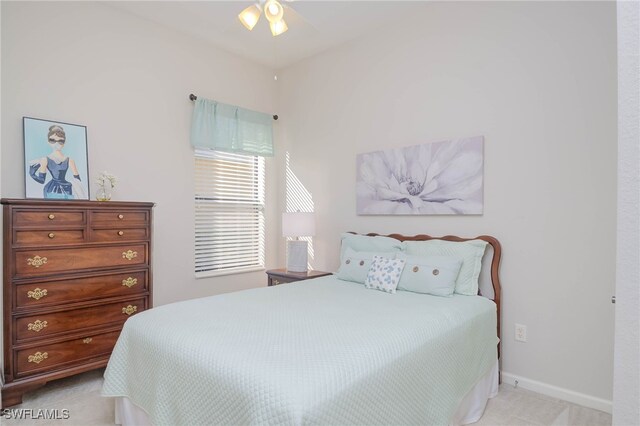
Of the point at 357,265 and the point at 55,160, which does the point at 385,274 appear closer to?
the point at 357,265

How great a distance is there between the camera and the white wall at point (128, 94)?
262 cm

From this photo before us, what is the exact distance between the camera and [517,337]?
2584 mm

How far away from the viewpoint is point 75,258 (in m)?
2.47

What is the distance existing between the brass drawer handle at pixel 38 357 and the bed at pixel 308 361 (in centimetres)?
78

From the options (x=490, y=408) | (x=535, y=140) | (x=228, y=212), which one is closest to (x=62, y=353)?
(x=228, y=212)

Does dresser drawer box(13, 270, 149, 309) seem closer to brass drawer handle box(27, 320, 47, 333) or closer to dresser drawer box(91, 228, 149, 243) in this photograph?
brass drawer handle box(27, 320, 47, 333)

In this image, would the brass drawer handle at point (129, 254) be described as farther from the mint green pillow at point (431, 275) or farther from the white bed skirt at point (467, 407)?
the mint green pillow at point (431, 275)

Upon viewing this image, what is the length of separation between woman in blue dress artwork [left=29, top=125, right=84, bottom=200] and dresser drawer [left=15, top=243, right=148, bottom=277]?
1.73 feet

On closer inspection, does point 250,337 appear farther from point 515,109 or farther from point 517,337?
point 515,109

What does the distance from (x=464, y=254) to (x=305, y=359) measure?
1687 millimetres

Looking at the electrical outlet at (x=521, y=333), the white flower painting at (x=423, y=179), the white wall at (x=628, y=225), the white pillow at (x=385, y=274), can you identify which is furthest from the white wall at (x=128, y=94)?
the white wall at (x=628, y=225)

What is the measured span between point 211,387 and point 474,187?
7.56 feet

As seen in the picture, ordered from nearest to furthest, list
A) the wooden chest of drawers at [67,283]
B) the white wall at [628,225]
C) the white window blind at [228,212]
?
the white wall at [628,225]
the wooden chest of drawers at [67,283]
the white window blind at [228,212]

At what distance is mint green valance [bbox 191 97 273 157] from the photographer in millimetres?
3641
